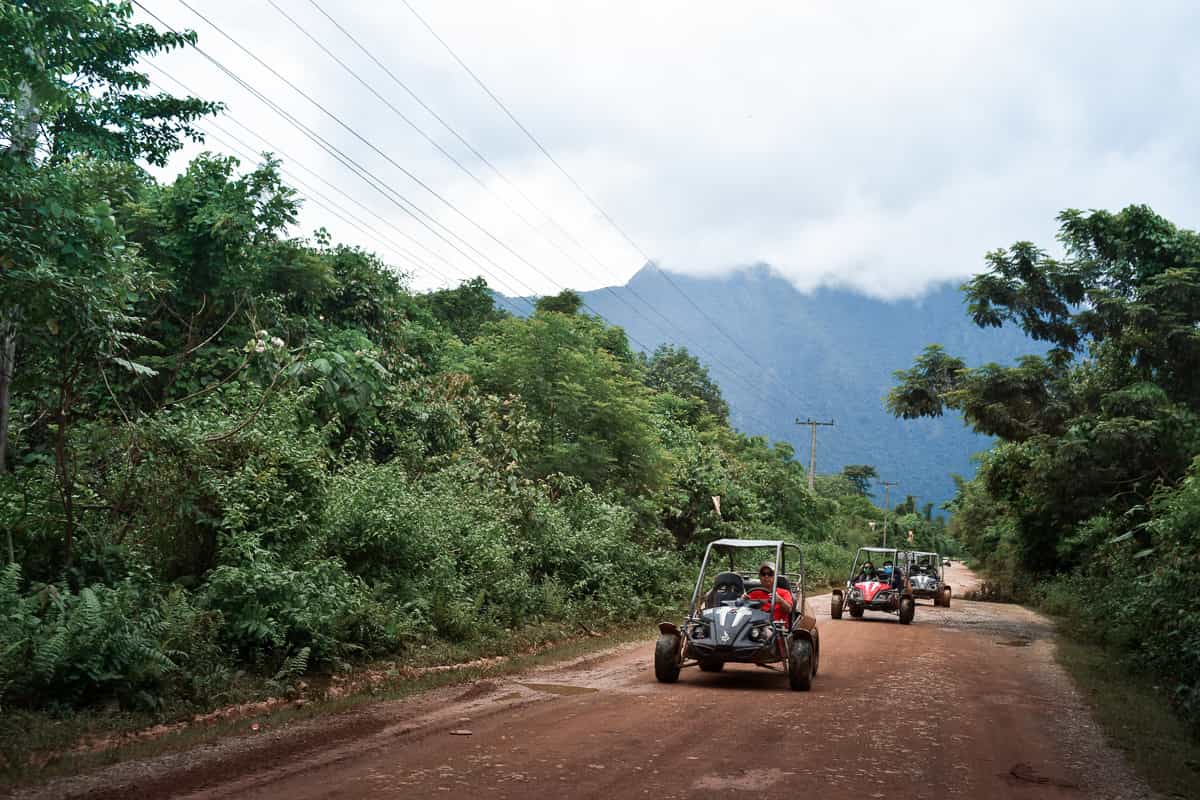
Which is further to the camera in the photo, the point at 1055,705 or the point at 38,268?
the point at 1055,705

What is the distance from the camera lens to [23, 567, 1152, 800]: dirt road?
20.7ft

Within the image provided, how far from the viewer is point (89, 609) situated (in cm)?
846

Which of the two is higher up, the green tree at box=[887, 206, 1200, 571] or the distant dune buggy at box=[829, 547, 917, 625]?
the green tree at box=[887, 206, 1200, 571]

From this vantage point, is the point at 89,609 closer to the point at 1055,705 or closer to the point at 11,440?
the point at 11,440

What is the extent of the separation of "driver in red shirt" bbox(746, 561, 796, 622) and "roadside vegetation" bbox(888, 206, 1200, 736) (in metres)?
7.11

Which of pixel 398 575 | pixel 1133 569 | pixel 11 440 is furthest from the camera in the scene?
pixel 1133 569

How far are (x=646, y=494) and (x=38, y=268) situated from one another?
19650 mm

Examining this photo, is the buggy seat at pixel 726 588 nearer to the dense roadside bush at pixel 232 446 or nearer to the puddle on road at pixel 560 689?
the puddle on road at pixel 560 689

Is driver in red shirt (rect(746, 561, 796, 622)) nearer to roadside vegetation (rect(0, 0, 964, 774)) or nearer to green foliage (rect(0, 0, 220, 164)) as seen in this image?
roadside vegetation (rect(0, 0, 964, 774))

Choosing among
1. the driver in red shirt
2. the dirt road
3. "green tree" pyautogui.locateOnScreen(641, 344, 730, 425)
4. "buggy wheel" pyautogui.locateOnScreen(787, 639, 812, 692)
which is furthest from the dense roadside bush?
"green tree" pyautogui.locateOnScreen(641, 344, 730, 425)

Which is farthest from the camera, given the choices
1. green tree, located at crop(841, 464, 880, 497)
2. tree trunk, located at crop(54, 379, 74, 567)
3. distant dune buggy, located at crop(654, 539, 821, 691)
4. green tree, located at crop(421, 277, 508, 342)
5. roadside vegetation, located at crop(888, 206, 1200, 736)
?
green tree, located at crop(841, 464, 880, 497)

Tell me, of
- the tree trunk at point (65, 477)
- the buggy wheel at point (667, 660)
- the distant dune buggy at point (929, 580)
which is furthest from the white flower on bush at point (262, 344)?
the distant dune buggy at point (929, 580)

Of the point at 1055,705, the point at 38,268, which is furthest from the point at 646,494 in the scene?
the point at 38,268

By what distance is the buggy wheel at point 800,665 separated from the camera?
1098 centimetres
